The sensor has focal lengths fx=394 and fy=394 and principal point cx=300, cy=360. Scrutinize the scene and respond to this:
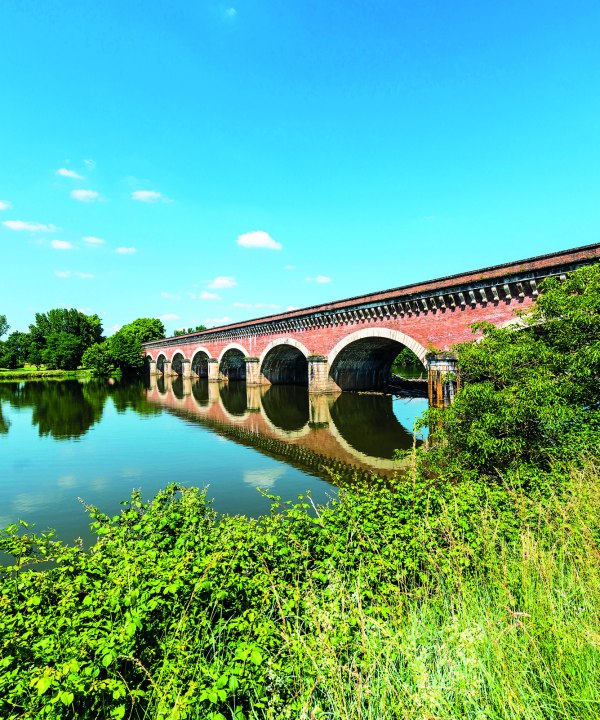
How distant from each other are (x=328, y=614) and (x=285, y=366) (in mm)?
39792

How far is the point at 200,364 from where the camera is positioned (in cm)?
5962

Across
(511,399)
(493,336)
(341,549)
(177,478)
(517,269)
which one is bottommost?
(177,478)

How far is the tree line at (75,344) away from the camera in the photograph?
75.0 m

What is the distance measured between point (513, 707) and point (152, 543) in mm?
3731

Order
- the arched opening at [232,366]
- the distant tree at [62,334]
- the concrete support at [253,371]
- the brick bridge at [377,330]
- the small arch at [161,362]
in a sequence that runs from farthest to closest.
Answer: the distant tree at [62,334] → the small arch at [161,362] → the arched opening at [232,366] → the concrete support at [253,371] → the brick bridge at [377,330]

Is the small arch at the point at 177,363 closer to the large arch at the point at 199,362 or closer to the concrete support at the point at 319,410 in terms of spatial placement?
the large arch at the point at 199,362

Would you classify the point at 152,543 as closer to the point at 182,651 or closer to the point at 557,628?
the point at 182,651

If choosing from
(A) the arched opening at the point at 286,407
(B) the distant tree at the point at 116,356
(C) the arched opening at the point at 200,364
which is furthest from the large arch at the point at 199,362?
(B) the distant tree at the point at 116,356

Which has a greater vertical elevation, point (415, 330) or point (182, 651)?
point (415, 330)

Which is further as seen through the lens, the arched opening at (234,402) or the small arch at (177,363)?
the small arch at (177,363)

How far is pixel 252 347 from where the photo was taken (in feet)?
134

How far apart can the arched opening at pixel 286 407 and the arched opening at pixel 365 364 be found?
12.4ft

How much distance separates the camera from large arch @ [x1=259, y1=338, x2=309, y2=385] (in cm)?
3740

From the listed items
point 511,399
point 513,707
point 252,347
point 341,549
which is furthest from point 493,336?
point 252,347
